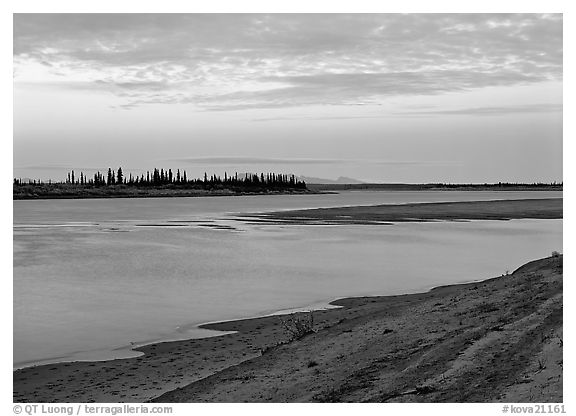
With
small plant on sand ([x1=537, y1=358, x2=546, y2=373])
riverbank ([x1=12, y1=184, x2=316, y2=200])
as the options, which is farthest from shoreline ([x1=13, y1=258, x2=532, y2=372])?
riverbank ([x1=12, y1=184, x2=316, y2=200])

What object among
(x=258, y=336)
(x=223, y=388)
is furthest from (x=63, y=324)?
(x=223, y=388)

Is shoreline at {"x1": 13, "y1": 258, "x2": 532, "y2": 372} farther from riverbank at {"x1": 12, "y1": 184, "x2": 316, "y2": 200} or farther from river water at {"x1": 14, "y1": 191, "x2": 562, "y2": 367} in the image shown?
riverbank at {"x1": 12, "y1": 184, "x2": 316, "y2": 200}

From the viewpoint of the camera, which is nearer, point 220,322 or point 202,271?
point 220,322

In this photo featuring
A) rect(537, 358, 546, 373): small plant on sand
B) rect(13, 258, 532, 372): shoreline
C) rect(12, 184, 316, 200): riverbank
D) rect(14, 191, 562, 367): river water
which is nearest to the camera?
rect(537, 358, 546, 373): small plant on sand

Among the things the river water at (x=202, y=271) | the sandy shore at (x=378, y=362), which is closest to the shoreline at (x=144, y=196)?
the river water at (x=202, y=271)

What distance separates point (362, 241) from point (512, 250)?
21.5 ft

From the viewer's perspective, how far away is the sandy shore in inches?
265

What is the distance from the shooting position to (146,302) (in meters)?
14.4

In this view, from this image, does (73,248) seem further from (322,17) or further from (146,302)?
(322,17)

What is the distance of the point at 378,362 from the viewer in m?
7.77

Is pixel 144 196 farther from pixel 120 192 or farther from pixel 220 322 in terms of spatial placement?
pixel 220 322

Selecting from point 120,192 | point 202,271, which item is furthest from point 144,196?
point 202,271

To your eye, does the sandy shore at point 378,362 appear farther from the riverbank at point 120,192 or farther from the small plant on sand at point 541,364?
the riverbank at point 120,192

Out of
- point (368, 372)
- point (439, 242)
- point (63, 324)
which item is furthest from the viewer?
point (439, 242)
